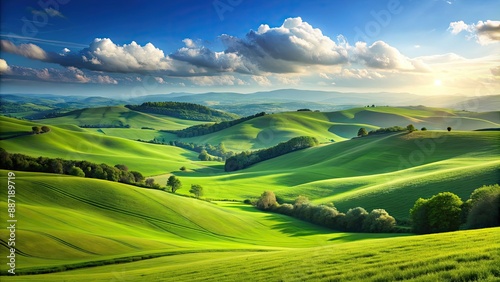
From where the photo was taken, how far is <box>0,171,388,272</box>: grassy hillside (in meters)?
33.0

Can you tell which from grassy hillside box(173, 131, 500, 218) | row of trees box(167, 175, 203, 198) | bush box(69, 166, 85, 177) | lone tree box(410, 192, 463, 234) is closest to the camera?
lone tree box(410, 192, 463, 234)

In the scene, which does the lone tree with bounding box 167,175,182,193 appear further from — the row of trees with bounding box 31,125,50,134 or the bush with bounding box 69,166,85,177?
the row of trees with bounding box 31,125,50,134

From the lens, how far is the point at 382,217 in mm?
54031

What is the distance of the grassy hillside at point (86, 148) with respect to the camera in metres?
124

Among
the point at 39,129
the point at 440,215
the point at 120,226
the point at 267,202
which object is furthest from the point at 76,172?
the point at 39,129

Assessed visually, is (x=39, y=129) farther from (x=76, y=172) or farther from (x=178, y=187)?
(x=76, y=172)

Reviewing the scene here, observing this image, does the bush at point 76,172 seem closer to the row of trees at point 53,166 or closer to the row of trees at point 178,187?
the row of trees at point 53,166

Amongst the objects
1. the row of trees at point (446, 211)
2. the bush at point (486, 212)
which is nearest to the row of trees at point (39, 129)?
the row of trees at point (446, 211)

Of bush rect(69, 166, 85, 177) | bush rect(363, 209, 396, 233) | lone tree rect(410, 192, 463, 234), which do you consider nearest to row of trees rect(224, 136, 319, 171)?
bush rect(69, 166, 85, 177)

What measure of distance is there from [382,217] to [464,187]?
55.7ft

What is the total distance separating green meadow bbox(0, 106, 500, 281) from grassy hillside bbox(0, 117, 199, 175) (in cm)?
97

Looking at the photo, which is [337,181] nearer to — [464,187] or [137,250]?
[464,187]

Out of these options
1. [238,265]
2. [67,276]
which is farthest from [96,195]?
[238,265]

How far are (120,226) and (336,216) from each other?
3710cm
